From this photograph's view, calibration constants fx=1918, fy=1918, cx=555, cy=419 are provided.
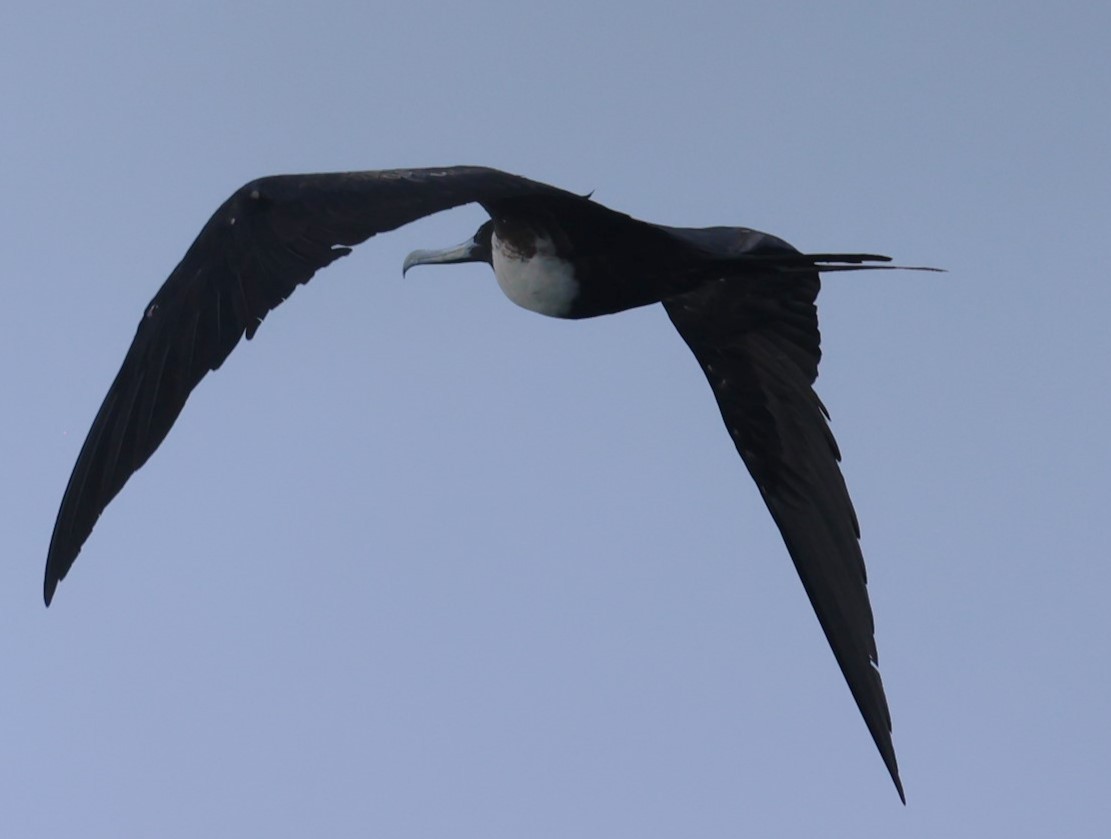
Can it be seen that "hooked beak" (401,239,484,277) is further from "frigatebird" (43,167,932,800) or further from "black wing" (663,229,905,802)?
"black wing" (663,229,905,802)

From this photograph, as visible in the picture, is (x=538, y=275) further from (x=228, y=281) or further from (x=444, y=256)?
(x=228, y=281)

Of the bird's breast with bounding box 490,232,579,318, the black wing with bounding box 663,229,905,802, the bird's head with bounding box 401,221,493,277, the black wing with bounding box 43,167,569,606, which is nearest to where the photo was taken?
the black wing with bounding box 43,167,569,606

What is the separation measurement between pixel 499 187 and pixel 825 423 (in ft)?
8.20

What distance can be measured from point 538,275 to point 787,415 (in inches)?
55.3

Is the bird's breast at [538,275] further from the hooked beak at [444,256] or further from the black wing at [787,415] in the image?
the black wing at [787,415]

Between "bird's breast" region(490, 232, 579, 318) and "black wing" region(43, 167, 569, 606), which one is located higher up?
"bird's breast" region(490, 232, 579, 318)

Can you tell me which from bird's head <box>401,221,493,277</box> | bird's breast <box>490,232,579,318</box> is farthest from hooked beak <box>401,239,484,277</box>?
bird's breast <box>490,232,579,318</box>

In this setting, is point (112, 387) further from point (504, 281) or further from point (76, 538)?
point (504, 281)

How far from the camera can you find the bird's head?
7.03 meters

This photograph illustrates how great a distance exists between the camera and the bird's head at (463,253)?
7027 mm

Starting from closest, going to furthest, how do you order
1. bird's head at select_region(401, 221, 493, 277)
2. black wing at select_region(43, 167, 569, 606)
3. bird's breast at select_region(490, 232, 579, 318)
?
black wing at select_region(43, 167, 569, 606) → bird's breast at select_region(490, 232, 579, 318) → bird's head at select_region(401, 221, 493, 277)

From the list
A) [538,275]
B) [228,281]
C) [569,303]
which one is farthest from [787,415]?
[228,281]

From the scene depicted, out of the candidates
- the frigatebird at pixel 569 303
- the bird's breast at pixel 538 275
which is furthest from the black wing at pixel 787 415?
the bird's breast at pixel 538 275

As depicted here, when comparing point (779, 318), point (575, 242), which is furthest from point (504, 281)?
point (779, 318)
